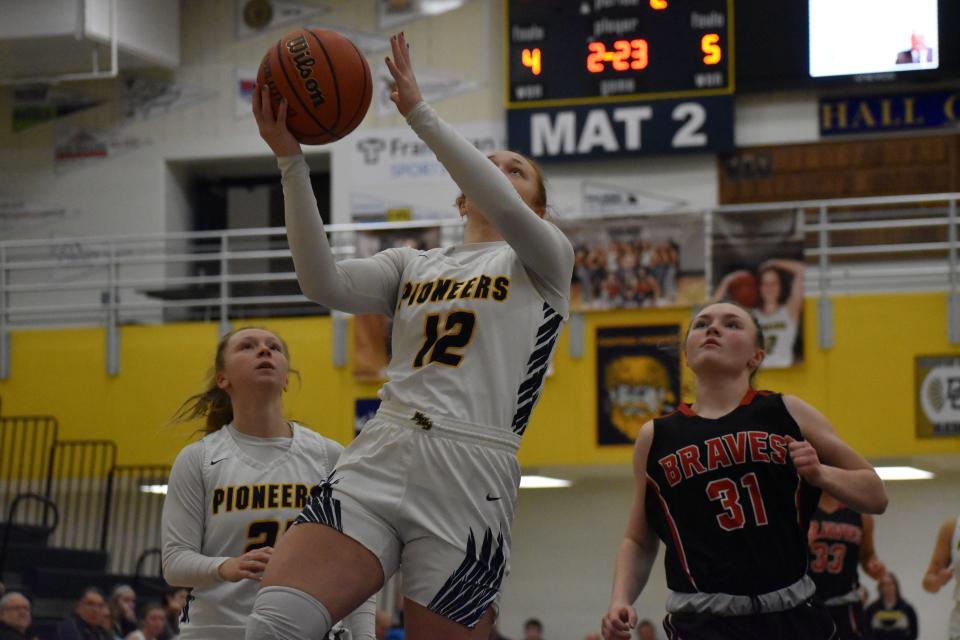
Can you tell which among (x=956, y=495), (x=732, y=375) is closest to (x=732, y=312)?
(x=732, y=375)

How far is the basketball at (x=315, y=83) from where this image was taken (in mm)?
3445

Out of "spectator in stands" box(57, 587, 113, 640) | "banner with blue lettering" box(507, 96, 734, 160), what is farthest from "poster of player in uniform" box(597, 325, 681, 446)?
"spectator in stands" box(57, 587, 113, 640)

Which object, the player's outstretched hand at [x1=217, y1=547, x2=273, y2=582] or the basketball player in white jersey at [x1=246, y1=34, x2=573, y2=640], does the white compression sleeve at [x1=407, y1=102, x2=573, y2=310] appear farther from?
the player's outstretched hand at [x1=217, y1=547, x2=273, y2=582]

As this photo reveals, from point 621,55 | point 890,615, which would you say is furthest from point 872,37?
point 890,615

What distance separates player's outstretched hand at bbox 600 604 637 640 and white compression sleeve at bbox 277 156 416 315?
3.57 ft

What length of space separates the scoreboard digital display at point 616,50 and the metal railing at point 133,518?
18.4 ft

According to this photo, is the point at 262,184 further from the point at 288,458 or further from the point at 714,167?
the point at 288,458

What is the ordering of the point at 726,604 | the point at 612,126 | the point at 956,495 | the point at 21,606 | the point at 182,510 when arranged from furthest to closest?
the point at 612,126 → the point at 956,495 → the point at 21,606 → the point at 182,510 → the point at 726,604

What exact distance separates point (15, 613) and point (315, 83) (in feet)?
24.3

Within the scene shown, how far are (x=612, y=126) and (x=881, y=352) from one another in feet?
13.0

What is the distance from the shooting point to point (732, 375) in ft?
14.1

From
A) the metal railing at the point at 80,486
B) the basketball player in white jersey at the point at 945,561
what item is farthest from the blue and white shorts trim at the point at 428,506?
the metal railing at the point at 80,486

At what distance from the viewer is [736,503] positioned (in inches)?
163

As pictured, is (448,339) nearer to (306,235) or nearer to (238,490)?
(306,235)
